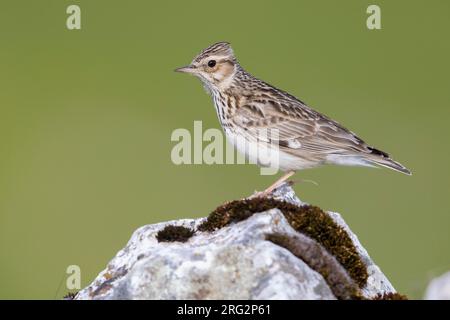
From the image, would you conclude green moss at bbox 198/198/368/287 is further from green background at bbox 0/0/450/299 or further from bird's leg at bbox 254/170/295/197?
green background at bbox 0/0/450/299

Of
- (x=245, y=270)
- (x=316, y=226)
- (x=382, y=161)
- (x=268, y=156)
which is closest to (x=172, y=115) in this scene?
(x=268, y=156)

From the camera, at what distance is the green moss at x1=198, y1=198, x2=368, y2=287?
7.36 meters

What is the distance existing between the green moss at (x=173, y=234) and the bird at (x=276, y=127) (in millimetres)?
2714

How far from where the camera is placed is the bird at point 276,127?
10.6 meters

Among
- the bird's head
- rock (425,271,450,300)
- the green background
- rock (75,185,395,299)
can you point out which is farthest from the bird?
the green background

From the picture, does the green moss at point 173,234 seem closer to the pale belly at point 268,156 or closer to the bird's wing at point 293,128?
the pale belly at point 268,156

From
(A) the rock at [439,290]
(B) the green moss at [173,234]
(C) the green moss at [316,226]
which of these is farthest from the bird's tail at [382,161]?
(B) the green moss at [173,234]

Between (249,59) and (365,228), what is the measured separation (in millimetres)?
7796

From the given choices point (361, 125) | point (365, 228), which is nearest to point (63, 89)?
point (361, 125)

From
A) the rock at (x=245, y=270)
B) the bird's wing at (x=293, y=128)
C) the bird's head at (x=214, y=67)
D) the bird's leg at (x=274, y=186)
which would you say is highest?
the bird's head at (x=214, y=67)

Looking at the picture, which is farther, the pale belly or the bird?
the bird

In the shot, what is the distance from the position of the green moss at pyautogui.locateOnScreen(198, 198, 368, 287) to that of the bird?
2455 millimetres

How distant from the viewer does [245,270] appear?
6453 millimetres
